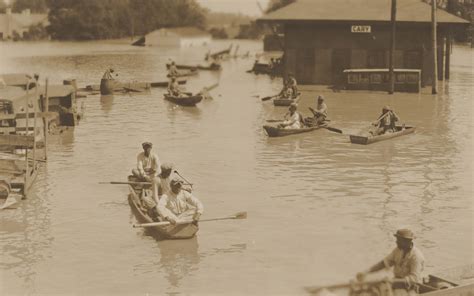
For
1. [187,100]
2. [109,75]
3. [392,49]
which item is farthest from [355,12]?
[109,75]

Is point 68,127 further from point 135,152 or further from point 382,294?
point 382,294

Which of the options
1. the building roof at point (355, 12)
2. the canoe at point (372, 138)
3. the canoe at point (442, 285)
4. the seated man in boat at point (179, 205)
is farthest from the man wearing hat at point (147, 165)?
the building roof at point (355, 12)

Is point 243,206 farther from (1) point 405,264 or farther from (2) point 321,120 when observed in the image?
(2) point 321,120

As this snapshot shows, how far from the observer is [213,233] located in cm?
1564

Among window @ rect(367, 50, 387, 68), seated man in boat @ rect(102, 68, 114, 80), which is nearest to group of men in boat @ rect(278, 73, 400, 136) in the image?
window @ rect(367, 50, 387, 68)

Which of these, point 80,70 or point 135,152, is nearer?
point 135,152

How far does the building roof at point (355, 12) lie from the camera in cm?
4353

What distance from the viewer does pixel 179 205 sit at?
14.8 meters

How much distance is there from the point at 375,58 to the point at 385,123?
18.6 meters

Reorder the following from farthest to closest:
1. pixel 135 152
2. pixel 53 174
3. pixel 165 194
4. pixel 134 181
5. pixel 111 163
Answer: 1. pixel 135 152
2. pixel 111 163
3. pixel 53 174
4. pixel 134 181
5. pixel 165 194

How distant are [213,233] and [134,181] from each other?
12.2 ft

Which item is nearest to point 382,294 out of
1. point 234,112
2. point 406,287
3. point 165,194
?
point 406,287

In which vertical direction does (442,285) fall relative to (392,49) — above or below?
below

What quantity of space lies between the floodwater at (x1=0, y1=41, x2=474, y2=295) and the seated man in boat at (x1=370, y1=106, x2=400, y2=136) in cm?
80
